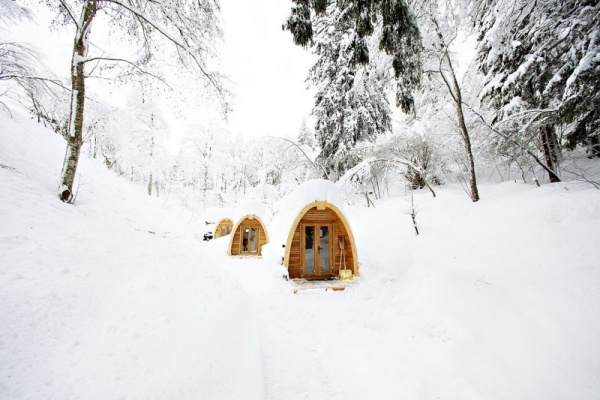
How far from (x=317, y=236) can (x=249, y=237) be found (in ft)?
20.3

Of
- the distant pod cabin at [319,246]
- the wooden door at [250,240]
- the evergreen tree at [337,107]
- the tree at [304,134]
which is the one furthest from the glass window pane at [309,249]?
the tree at [304,134]

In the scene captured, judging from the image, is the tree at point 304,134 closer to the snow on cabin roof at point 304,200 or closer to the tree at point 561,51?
the snow on cabin roof at point 304,200

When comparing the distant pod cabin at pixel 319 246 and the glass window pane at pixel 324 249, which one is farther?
the glass window pane at pixel 324 249

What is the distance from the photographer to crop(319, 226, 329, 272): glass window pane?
29.5ft

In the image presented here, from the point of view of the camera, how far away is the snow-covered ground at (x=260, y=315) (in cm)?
196

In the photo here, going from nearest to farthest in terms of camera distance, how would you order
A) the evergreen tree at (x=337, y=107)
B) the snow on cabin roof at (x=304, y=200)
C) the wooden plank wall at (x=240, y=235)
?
the snow on cabin roof at (x=304, y=200) < the evergreen tree at (x=337, y=107) < the wooden plank wall at (x=240, y=235)

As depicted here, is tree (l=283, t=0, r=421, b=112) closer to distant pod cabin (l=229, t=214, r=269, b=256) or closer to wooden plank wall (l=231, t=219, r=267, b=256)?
distant pod cabin (l=229, t=214, r=269, b=256)

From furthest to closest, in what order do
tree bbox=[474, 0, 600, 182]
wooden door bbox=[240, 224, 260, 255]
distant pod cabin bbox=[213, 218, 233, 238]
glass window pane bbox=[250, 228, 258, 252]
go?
distant pod cabin bbox=[213, 218, 233, 238]
glass window pane bbox=[250, 228, 258, 252]
wooden door bbox=[240, 224, 260, 255]
tree bbox=[474, 0, 600, 182]

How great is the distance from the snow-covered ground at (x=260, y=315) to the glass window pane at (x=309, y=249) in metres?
1.93

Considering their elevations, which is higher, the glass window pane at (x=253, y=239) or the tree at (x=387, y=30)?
the tree at (x=387, y=30)

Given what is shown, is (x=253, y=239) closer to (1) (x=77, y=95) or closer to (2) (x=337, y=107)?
(2) (x=337, y=107)

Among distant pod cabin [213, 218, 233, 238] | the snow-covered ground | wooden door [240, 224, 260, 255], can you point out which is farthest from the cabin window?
distant pod cabin [213, 218, 233, 238]

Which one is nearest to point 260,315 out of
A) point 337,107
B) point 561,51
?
point 561,51

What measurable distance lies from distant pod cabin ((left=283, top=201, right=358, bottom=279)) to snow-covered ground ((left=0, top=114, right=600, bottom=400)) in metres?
1.86
